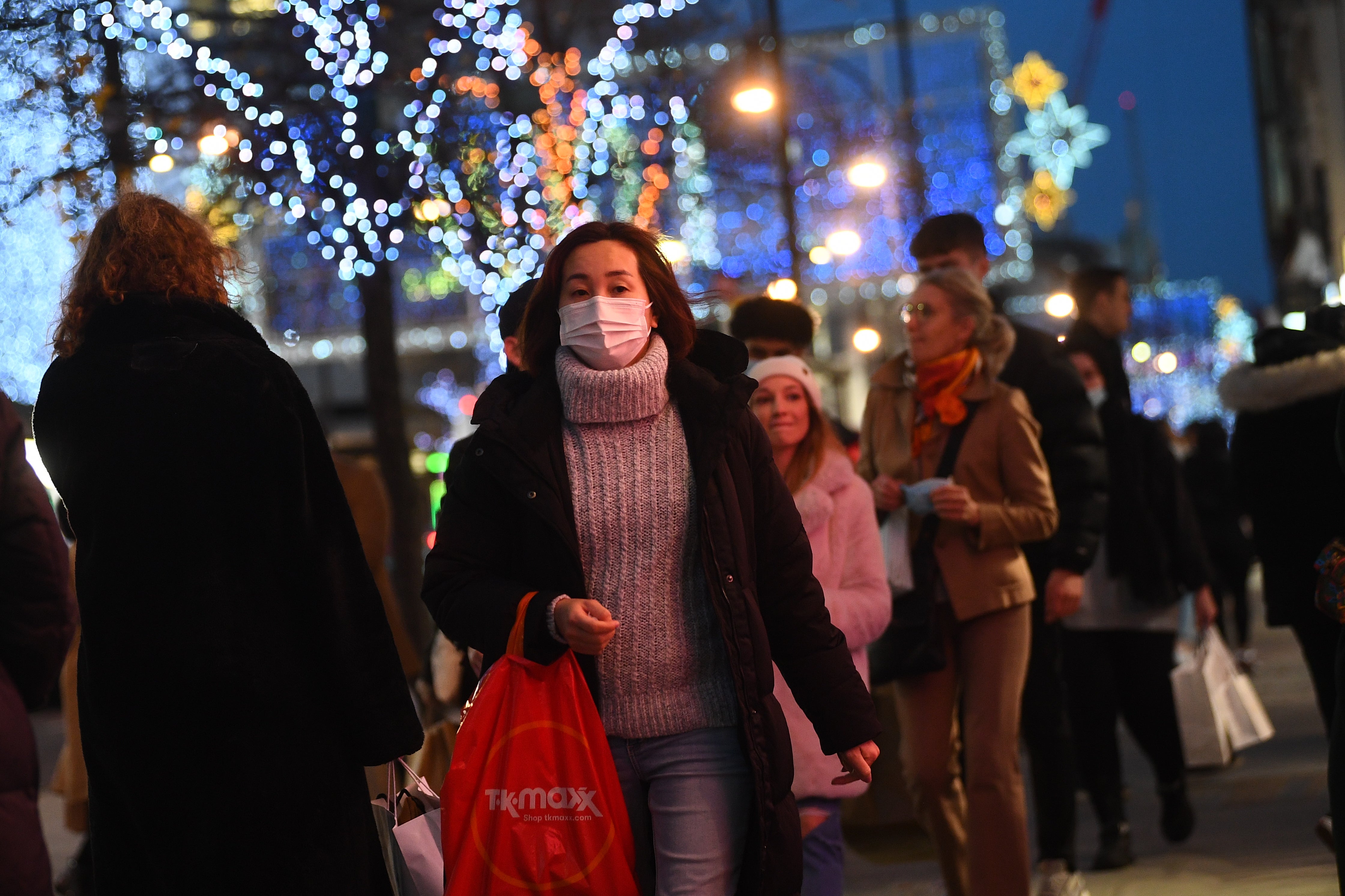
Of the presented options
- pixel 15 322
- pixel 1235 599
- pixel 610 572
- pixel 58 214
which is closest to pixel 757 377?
pixel 610 572

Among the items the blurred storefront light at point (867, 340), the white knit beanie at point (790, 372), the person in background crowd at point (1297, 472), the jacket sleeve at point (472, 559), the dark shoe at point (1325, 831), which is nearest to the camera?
the jacket sleeve at point (472, 559)

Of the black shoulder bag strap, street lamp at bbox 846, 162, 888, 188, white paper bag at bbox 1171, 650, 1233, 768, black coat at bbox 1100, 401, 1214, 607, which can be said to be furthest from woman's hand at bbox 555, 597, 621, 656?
street lamp at bbox 846, 162, 888, 188

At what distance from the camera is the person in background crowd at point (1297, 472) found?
5.84m

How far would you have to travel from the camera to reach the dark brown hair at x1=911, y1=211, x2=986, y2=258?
20.2 ft

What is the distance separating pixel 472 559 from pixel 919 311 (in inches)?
104

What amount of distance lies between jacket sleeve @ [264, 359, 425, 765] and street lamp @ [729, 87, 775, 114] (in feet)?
41.6

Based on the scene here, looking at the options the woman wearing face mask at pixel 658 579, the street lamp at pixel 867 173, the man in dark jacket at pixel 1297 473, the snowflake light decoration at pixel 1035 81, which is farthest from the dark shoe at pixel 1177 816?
the snowflake light decoration at pixel 1035 81

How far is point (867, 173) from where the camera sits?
22.3 m

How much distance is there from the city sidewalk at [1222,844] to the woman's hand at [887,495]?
1.97m

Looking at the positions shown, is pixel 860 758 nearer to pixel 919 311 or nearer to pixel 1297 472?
pixel 919 311

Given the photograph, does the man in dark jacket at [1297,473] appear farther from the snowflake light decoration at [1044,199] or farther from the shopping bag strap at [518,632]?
the snowflake light decoration at [1044,199]

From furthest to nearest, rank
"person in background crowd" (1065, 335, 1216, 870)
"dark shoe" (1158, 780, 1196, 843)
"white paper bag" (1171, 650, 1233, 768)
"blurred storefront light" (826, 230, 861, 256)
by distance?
1. "blurred storefront light" (826, 230, 861, 256)
2. "white paper bag" (1171, 650, 1233, 768)
3. "person in background crowd" (1065, 335, 1216, 870)
4. "dark shoe" (1158, 780, 1196, 843)

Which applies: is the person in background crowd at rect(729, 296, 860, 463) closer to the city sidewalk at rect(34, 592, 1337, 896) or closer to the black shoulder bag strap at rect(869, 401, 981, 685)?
the black shoulder bag strap at rect(869, 401, 981, 685)

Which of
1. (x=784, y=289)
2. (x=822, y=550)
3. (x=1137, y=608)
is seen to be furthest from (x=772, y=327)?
(x=784, y=289)
